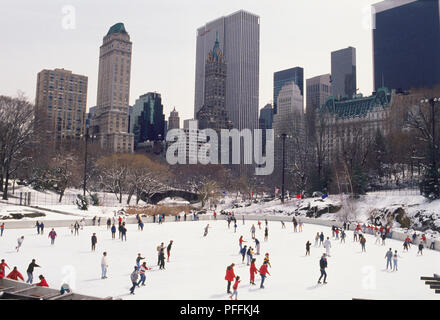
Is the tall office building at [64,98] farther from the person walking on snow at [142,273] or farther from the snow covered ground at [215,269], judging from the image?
the person walking on snow at [142,273]

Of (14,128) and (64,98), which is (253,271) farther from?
(64,98)

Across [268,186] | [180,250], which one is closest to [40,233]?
[180,250]

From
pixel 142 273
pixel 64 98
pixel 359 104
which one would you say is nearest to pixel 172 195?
pixel 142 273

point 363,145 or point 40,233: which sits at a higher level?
point 363,145
